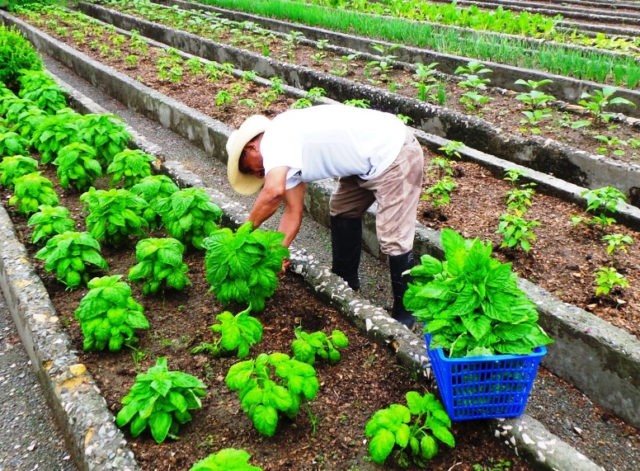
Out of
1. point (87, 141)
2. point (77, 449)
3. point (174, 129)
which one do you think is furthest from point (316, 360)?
point (174, 129)

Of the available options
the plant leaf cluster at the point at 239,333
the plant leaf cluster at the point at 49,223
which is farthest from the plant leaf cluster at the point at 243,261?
the plant leaf cluster at the point at 49,223

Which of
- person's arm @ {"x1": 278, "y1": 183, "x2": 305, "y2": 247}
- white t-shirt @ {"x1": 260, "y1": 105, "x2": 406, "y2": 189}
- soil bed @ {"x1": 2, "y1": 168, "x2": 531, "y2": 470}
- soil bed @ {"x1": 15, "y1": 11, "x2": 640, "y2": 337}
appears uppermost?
white t-shirt @ {"x1": 260, "y1": 105, "x2": 406, "y2": 189}

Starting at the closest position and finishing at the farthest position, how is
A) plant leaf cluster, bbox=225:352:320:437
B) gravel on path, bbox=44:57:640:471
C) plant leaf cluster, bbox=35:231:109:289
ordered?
plant leaf cluster, bbox=225:352:320:437
gravel on path, bbox=44:57:640:471
plant leaf cluster, bbox=35:231:109:289

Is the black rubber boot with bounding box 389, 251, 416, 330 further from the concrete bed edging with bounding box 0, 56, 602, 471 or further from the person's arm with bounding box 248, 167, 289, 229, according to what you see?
the person's arm with bounding box 248, 167, 289, 229

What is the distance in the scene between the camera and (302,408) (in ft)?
8.62

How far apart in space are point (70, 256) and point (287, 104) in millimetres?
4354

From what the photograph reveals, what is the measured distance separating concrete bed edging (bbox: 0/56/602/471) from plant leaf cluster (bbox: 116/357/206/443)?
0.09 m

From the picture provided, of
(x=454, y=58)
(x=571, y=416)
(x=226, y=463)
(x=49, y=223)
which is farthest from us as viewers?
(x=454, y=58)

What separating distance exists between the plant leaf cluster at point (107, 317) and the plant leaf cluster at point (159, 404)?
542mm

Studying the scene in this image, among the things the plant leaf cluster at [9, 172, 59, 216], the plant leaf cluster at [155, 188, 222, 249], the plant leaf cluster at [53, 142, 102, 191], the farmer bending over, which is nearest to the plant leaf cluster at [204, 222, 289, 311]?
the farmer bending over

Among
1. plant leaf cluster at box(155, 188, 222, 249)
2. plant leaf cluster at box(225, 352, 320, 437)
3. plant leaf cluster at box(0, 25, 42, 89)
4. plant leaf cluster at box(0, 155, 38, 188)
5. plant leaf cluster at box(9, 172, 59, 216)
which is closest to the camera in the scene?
plant leaf cluster at box(225, 352, 320, 437)

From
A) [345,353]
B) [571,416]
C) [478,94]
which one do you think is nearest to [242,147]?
[345,353]

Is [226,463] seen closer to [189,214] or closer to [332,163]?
[332,163]

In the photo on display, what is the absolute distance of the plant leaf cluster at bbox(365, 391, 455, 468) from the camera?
7.24ft
